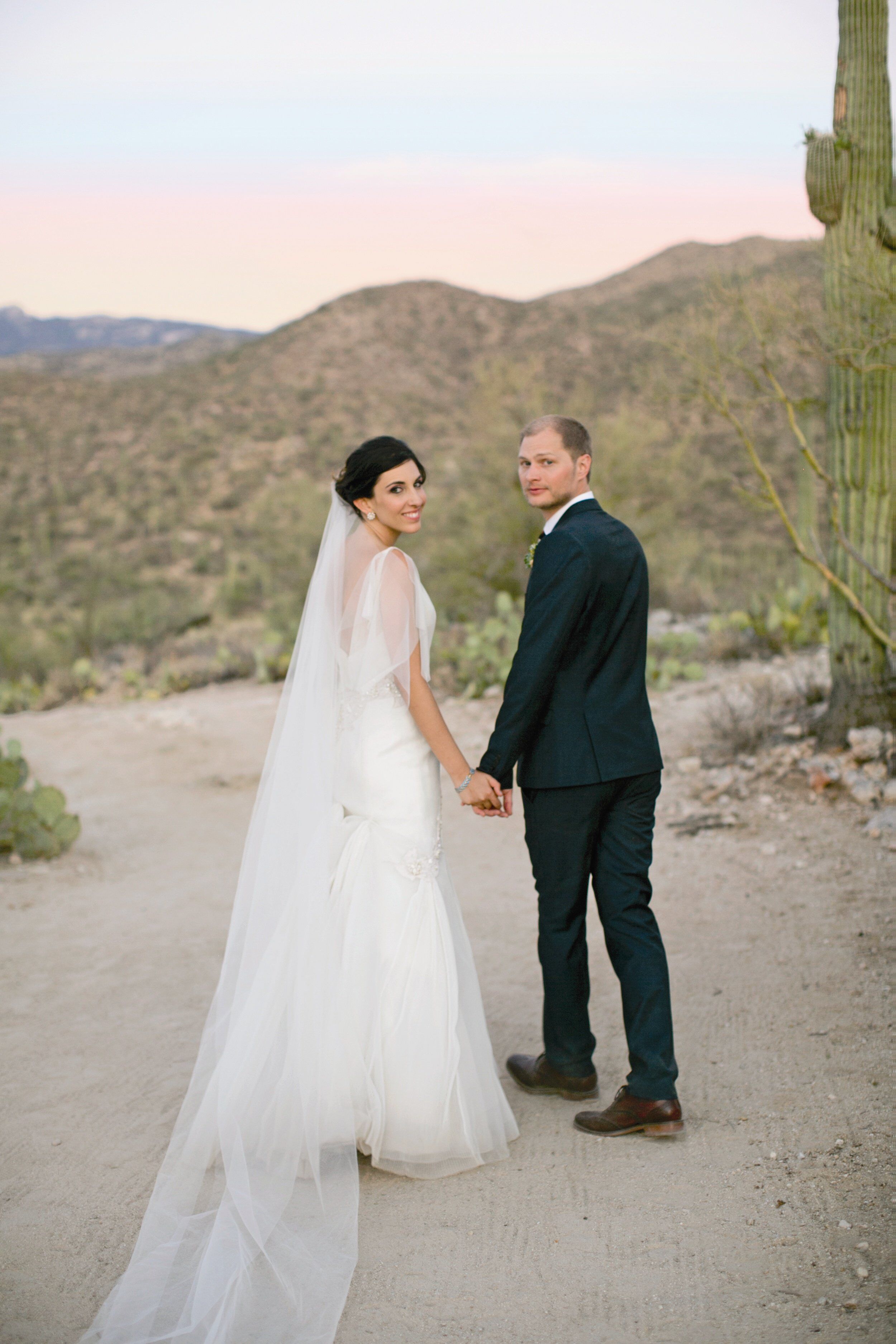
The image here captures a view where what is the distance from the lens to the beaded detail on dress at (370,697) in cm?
310

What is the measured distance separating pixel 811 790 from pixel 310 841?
4269mm

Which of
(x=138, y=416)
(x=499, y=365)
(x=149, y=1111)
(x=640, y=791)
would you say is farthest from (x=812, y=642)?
(x=138, y=416)

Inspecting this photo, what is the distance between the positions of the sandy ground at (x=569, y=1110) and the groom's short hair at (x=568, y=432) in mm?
2117

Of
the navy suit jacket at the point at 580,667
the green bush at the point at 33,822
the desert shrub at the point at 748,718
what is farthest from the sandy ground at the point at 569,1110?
the navy suit jacket at the point at 580,667

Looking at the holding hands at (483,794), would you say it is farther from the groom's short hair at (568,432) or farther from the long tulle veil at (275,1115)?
the groom's short hair at (568,432)

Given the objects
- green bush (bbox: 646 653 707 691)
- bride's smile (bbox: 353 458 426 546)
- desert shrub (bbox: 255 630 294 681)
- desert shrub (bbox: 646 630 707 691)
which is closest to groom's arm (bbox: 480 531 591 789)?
bride's smile (bbox: 353 458 426 546)

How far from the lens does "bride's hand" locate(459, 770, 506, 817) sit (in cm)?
309

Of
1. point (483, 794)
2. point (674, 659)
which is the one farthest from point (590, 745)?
point (674, 659)

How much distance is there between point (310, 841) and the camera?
3.04 m

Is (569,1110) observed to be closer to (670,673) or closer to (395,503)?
(395,503)

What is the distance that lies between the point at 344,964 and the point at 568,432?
172cm

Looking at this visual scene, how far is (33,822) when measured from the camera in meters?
6.09

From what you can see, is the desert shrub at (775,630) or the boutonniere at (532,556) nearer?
the boutonniere at (532,556)

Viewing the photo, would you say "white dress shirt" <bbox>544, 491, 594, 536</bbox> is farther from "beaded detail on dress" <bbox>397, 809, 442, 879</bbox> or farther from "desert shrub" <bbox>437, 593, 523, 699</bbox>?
"desert shrub" <bbox>437, 593, 523, 699</bbox>
